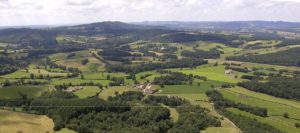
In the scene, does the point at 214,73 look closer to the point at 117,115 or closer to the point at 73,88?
the point at 73,88

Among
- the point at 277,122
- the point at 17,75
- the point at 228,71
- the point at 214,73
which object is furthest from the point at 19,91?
the point at 228,71

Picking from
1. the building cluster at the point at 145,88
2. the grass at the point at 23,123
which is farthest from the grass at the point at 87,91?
the grass at the point at 23,123

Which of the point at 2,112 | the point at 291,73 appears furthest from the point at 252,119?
the point at 291,73

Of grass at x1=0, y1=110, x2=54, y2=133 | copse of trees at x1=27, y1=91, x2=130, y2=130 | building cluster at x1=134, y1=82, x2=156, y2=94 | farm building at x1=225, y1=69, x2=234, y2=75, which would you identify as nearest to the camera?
grass at x1=0, y1=110, x2=54, y2=133

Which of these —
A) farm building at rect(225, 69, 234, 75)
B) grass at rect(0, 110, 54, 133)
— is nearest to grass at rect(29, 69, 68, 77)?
grass at rect(0, 110, 54, 133)

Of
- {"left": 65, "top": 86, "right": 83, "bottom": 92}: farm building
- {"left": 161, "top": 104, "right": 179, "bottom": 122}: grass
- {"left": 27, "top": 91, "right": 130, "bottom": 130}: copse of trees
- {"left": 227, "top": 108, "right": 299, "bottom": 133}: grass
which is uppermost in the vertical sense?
{"left": 27, "top": 91, "right": 130, "bottom": 130}: copse of trees

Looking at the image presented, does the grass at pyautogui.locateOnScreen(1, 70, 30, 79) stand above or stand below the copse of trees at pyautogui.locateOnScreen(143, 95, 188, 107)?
below

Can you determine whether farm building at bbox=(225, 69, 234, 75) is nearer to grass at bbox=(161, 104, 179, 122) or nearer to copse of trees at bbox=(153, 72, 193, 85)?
copse of trees at bbox=(153, 72, 193, 85)
